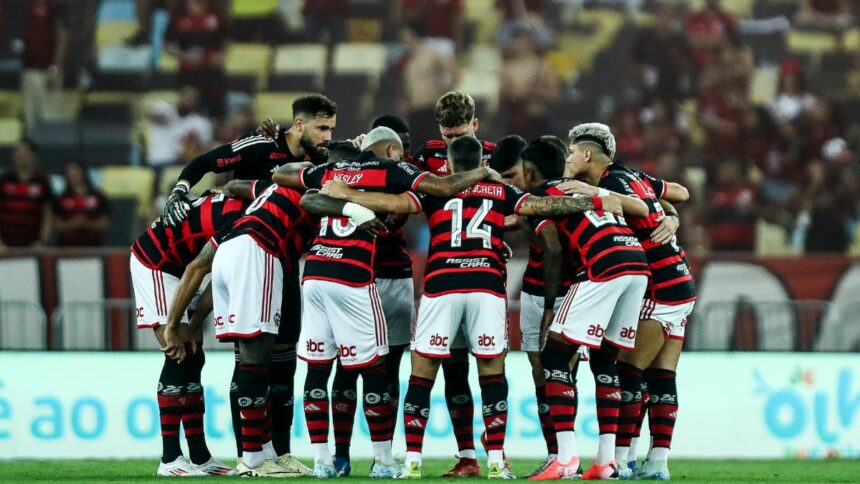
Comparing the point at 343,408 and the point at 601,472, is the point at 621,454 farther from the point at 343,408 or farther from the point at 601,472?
the point at 343,408

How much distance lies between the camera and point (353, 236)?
338 inches

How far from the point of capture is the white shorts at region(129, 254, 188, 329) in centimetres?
909

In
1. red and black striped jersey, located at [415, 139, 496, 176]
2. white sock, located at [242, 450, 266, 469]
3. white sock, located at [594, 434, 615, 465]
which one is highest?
red and black striped jersey, located at [415, 139, 496, 176]

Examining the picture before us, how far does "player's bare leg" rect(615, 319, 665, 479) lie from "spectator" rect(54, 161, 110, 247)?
882 cm

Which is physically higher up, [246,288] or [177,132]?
[177,132]

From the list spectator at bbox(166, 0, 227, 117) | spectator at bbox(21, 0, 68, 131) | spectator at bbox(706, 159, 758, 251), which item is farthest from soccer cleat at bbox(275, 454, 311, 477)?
spectator at bbox(21, 0, 68, 131)

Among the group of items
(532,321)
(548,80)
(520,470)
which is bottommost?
(520,470)

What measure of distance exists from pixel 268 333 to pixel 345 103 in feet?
31.8

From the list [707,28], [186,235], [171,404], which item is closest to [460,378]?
[171,404]

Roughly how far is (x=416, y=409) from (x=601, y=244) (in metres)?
1.59

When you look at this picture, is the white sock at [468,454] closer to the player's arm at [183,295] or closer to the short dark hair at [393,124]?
the player's arm at [183,295]

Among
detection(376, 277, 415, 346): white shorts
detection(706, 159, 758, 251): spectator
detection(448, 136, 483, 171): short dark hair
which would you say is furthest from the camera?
detection(706, 159, 758, 251): spectator

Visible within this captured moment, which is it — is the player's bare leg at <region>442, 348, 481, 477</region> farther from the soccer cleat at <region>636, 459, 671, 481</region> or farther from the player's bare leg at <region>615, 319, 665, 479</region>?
the soccer cleat at <region>636, 459, 671, 481</region>

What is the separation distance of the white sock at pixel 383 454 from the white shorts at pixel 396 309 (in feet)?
2.69
